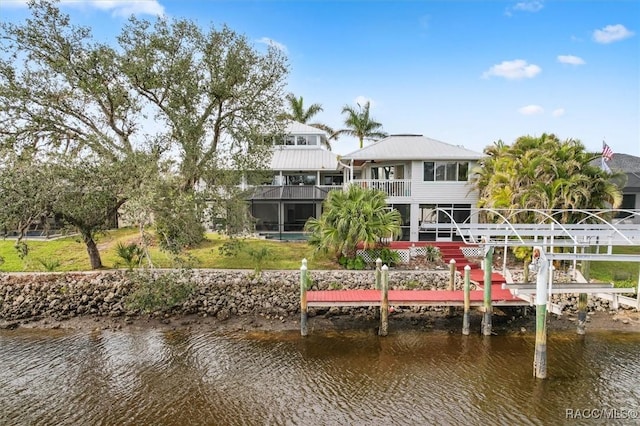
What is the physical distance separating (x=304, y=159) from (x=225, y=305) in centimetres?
1745

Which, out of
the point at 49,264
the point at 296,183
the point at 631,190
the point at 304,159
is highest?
the point at 304,159

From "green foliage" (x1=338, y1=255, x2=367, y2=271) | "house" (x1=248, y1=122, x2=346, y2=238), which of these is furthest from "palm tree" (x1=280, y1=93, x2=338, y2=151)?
"green foliage" (x1=338, y1=255, x2=367, y2=271)

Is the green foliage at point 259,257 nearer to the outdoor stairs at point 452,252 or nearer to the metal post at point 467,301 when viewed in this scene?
the metal post at point 467,301

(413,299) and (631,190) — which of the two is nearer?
(413,299)

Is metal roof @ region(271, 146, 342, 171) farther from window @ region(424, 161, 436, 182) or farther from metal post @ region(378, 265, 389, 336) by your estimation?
metal post @ region(378, 265, 389, 336)

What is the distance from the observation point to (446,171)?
22906 millimetres

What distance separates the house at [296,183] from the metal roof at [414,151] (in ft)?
10.3

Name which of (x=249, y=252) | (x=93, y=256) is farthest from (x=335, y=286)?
(x=93, y=256)

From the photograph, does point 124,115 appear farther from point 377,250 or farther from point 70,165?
point 377,250

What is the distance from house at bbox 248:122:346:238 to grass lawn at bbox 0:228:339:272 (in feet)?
15.8

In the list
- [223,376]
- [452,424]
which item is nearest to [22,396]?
[223,376]

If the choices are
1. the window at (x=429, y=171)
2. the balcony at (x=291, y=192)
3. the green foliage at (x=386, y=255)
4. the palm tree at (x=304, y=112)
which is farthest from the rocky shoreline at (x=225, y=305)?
the palm tree at (x=304, y=112)

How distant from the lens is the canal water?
837cm

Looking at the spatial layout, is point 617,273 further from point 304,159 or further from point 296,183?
point 304,159
